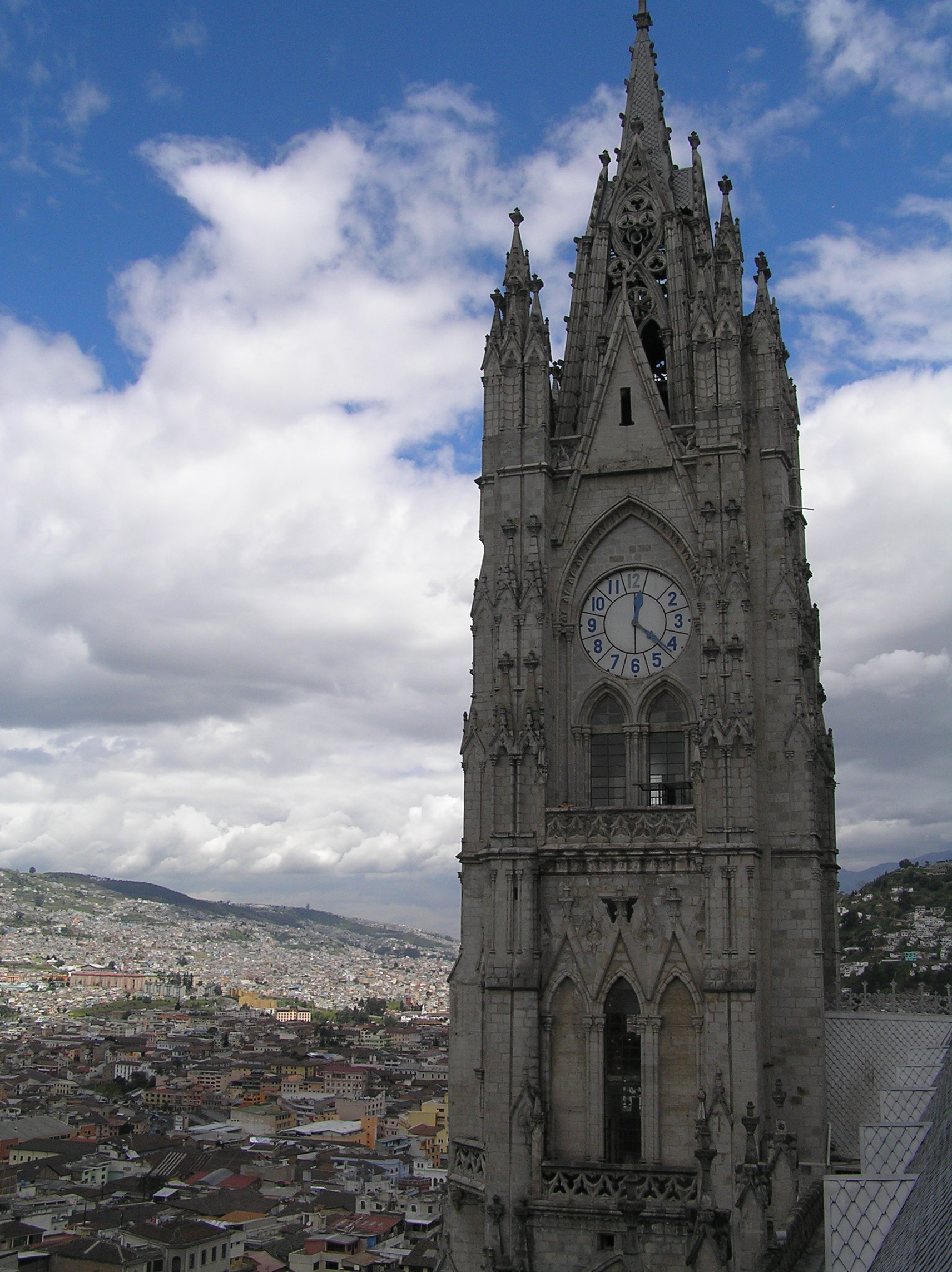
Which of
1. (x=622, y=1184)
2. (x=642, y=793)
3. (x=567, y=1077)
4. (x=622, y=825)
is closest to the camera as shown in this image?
(x=622, y=1184)

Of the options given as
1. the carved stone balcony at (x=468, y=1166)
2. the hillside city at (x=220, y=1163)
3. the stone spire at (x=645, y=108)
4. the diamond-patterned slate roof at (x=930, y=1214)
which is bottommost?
the hillside city at (x=220, y=1163)

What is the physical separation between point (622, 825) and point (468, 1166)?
816cm

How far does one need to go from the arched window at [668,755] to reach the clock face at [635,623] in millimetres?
980

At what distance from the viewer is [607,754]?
3128 centimetres

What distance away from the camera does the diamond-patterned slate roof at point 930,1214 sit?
9.95m

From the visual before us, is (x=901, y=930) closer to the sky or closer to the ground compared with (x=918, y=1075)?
closer to the sky

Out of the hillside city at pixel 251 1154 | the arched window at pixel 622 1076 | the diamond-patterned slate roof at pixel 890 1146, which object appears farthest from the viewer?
the hillside city at pixel 251 1154

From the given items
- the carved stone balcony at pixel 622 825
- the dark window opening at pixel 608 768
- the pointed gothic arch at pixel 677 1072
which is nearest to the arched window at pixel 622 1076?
the pointed gothic arch at pixel 677 1072

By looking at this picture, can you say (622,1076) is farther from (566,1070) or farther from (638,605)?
(638,605)

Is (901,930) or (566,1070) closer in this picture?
(566,1070)

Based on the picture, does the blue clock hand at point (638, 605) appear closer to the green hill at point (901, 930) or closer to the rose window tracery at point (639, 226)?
the rose window tracery at point (639, 226)

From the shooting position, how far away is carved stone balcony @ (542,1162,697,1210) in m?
26.8

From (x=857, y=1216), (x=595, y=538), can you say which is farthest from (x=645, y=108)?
(x=857, y=1216)

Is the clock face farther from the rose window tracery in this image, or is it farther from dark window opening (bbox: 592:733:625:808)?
the rose window tracery
